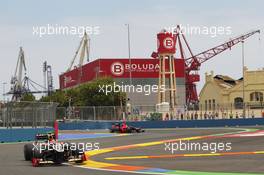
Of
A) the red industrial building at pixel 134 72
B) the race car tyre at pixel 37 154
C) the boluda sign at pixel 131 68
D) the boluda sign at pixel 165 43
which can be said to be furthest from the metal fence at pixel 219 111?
the race car tyre at pixel 37 154

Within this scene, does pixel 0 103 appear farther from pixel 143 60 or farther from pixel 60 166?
pixel 143 60

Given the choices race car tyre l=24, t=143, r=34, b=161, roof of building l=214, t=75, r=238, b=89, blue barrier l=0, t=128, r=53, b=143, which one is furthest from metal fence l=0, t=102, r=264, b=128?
roof of building l=214, t=75, r=238, b=89

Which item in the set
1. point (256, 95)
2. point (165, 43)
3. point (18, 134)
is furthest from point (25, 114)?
point (256, 95)

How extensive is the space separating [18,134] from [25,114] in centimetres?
158

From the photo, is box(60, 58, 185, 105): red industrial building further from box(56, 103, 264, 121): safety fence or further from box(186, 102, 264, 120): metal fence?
box(186, 102, 264, 120): metal fence

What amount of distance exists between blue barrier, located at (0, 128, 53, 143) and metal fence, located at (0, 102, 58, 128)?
0.94 ft

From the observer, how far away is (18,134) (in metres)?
32.8

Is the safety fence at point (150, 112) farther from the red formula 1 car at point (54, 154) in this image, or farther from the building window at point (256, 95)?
the red formula 1 car at point (54, 154)

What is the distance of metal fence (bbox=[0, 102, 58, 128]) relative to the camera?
31312mm

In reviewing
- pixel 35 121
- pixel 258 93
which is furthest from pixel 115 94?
pixel 35 121

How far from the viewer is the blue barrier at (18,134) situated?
3231 cm

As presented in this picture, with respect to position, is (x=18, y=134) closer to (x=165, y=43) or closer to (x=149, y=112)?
(x=149, y=112)

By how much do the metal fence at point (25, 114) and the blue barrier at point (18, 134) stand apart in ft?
0.94

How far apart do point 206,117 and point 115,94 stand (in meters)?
29.1
